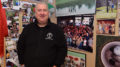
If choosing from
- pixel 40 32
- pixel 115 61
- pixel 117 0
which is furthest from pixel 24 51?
pixel 117 0

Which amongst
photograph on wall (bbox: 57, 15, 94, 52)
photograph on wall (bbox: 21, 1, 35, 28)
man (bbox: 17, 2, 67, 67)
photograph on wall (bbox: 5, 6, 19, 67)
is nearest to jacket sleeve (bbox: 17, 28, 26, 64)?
man (bbox: 17, 2, 67, 67)

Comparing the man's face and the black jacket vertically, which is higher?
the man's face

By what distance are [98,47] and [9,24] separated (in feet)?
3.22

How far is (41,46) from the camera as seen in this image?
1.09 meters

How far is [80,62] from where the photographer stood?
1423mm

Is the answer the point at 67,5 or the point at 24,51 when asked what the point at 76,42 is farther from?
the point at 24,51

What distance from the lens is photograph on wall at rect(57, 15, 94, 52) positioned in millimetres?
1322

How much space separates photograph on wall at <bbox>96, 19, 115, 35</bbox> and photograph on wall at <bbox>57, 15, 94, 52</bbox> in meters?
0.09

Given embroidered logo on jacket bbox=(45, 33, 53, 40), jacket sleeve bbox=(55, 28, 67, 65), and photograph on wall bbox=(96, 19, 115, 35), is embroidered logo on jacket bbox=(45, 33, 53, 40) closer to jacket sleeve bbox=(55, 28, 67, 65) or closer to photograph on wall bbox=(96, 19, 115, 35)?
jacket sleeve bbox=(55, 28, 67, 65)

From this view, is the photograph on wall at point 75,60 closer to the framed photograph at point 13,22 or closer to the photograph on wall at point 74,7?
the photograph on wall at point 74,7

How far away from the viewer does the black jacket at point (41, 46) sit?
1095 mm

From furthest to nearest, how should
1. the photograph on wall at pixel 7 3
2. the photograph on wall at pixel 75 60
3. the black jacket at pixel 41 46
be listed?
1. the photograph on wall at pixel 75 60
2. the photograph on wall at pixel 7 3
3. the black jacket at pixel 41 46

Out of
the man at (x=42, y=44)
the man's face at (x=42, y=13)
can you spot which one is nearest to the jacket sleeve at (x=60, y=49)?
the man at (x=42, y=44)

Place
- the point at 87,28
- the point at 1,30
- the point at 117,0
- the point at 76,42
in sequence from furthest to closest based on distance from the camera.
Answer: the point at 76,42
the point at 87,28
the point at 1,30
the point at 117,0
